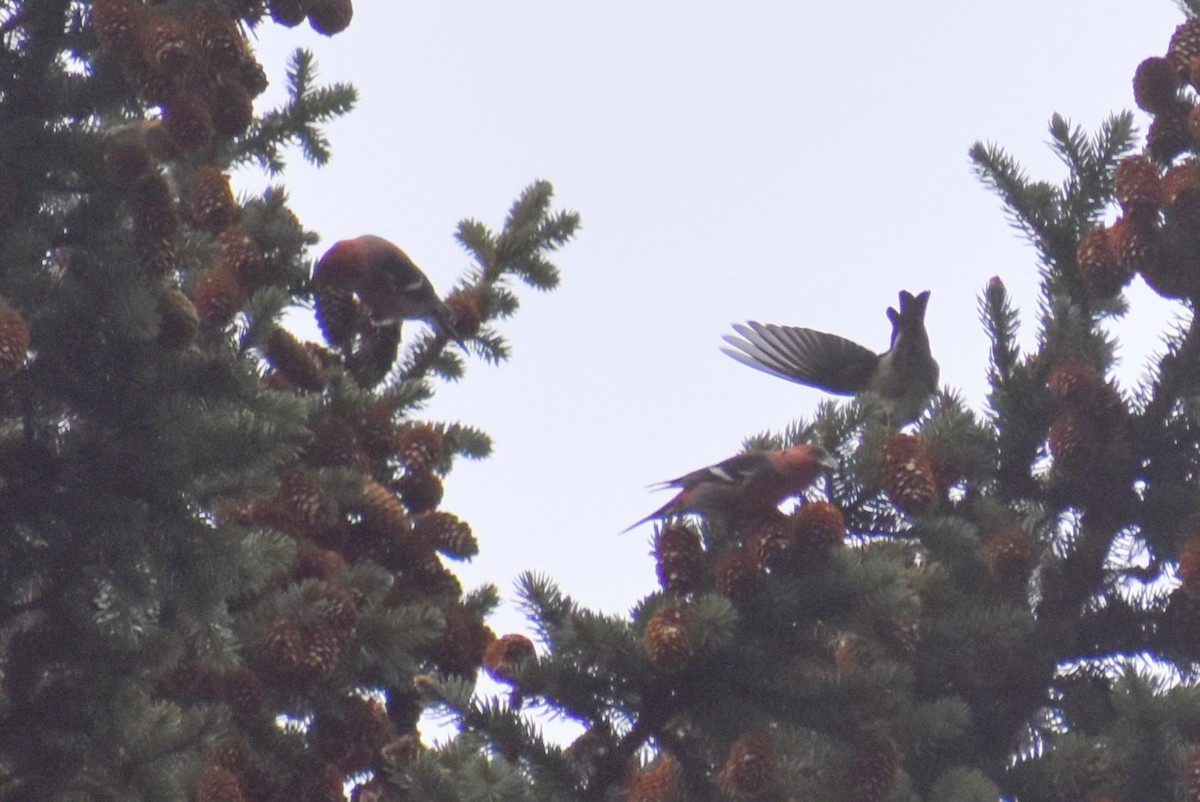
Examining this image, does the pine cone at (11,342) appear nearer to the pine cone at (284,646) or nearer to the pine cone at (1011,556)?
the pine cone at (284,646)

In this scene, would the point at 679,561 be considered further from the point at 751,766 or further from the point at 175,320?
the point at 175,320

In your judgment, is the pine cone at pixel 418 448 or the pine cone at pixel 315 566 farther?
the pine cone at pixel 418 448

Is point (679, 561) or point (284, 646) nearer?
point (284, 646)

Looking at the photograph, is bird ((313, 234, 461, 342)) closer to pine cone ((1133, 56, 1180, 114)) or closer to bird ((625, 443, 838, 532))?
bird ((625, 443, 838, 532))

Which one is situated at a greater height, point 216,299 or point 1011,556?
point 216,299

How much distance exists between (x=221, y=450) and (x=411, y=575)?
2.54 ft

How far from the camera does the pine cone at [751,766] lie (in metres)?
2.59

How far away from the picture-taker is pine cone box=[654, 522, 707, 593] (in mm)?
2809

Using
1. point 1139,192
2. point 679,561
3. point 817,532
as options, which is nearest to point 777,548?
point 817,532

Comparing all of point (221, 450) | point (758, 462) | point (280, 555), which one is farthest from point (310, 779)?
point (758, 462)

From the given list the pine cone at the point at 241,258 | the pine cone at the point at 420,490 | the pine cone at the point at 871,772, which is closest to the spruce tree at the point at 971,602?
the pine cone at the point at 871,772

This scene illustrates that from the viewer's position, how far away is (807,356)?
212 inches

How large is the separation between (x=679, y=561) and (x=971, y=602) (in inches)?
32.0

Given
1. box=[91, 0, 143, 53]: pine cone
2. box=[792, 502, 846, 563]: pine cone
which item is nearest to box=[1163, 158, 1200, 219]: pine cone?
box=[792, 502, 846, 563]: pine cone
